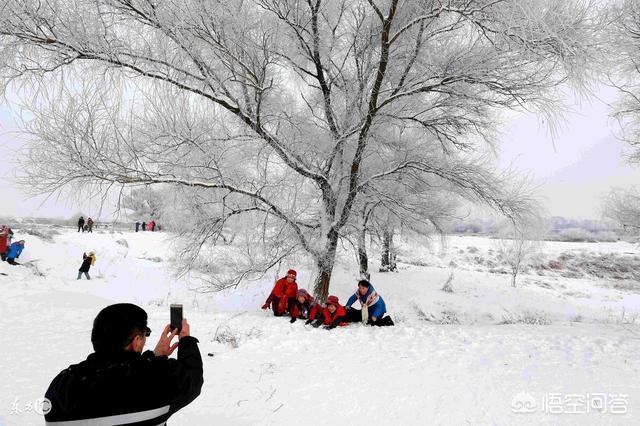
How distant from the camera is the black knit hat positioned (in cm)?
139

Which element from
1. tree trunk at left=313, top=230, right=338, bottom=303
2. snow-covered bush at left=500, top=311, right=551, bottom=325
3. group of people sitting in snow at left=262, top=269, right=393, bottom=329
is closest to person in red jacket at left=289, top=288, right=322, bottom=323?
group of people sitting in snow at left=262, top=269, right=393, bottom=329

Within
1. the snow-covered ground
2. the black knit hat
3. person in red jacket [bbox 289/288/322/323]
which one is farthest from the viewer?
person in red jacket [bbox 289/288/322/323]

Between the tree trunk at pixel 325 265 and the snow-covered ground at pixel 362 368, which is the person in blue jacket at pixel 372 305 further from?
the tree trunk at pixel 325 265

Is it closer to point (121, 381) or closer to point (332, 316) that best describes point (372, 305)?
point (332, 316)

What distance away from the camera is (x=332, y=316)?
641 cm

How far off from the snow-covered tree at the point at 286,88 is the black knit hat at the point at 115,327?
4.33m

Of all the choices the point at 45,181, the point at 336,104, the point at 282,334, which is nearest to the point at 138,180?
the point at 45,181

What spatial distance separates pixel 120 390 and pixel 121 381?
29 mm

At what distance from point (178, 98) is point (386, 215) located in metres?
5.81

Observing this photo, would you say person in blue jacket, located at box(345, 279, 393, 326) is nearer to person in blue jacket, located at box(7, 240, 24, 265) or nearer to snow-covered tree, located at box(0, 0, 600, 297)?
snow-covered tree, located at box(0, 0, 600, 297)

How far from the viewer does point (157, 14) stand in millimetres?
5055

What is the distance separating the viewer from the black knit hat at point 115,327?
4.57ft

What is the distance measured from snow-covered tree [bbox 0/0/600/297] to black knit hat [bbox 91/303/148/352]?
4.33m

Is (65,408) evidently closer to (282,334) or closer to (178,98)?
(282,334)
